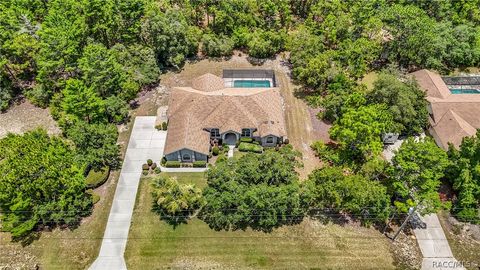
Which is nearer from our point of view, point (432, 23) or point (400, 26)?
point (400, 26)

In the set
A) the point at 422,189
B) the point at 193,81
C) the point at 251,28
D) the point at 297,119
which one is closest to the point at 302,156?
the point at 297,119

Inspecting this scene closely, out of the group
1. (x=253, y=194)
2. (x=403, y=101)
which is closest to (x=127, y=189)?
(x=253, y=194)

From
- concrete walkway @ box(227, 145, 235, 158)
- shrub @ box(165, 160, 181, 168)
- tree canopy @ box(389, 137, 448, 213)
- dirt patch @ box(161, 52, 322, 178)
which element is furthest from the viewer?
dirt patch @ box(161, 52, 322, 178)

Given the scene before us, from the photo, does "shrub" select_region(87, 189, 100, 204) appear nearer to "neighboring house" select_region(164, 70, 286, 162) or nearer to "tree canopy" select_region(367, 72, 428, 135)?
"neighboring house" select_region(164, 70, 286, 162)

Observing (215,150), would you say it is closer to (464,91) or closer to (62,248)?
(62,248)

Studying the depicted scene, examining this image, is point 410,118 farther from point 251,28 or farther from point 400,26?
point 251,28

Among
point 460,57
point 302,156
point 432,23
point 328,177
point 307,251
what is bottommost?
point 307,251

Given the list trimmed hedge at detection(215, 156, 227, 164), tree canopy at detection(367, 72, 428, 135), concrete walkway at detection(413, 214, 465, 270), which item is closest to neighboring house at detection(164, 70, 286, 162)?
trimmed hedge at detection(215, 156, 227, 164)

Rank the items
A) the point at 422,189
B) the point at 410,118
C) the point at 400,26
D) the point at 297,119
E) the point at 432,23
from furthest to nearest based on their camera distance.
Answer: the point at 432,23 < the point at 400,26 < the point at 297,119 < the point at 410,118 < the point at 422,189
